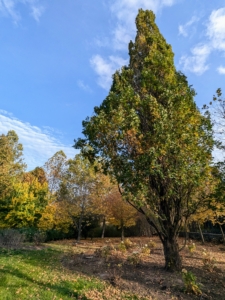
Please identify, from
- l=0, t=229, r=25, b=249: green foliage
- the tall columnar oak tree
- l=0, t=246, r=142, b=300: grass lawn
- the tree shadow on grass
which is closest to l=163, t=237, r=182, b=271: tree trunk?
the tall columnar oak tree

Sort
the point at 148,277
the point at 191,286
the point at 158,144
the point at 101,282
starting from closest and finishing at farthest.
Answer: the point at 191,286, the point at 101,282, the point at 148,277, the point at 158,144

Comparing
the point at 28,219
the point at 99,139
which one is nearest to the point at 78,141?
the point at 99,139

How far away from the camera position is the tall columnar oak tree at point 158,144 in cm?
675

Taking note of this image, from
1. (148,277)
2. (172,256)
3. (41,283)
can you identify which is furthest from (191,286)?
(41,283)

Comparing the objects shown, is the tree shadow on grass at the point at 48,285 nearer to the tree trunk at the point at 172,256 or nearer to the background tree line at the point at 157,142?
the background tree line at the point at 157,142

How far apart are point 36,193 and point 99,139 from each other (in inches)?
595

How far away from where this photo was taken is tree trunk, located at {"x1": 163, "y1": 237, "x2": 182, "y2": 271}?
725cm

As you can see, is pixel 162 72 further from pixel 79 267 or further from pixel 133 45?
pixel 79 267

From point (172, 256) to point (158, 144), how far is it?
4071mm

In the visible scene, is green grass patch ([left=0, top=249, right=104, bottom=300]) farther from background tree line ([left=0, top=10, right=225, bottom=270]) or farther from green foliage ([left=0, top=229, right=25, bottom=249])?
green foliage ([left=0, top=229, right=25, bottom=249])

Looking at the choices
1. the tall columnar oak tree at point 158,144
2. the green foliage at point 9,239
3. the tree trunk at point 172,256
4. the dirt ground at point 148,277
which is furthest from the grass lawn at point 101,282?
the green foliage at point 9,239

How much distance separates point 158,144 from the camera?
6797mm

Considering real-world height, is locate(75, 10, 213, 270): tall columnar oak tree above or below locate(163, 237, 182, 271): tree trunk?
above

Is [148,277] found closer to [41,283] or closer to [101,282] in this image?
[101,282]
